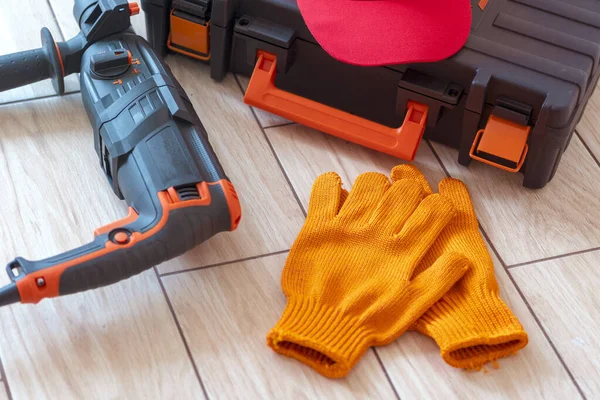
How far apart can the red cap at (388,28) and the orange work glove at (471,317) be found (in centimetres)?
28

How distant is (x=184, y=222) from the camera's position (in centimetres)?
110

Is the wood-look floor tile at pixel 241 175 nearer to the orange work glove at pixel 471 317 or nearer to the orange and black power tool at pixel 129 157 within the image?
the orange and black power tool at pixel 129 157

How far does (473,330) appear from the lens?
1129 millimetres

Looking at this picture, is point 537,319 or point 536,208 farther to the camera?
point 536,208

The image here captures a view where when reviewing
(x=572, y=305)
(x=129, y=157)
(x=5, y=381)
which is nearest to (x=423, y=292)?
(x=572, y=305)

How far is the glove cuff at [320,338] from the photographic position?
1089 millimetres

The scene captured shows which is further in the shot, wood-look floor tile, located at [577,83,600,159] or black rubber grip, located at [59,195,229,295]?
wood-look floor tile, located at [577,83,600,159]

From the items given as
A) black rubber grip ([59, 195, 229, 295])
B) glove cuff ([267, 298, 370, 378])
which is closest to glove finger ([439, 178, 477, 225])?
glove cuff ([267, 298, 370, 378])

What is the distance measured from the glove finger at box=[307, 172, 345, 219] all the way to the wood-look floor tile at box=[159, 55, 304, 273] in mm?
36

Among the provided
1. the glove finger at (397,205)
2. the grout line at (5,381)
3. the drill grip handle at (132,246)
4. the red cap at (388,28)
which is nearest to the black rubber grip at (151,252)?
the drill grip handle at (132,246)

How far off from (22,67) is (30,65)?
13mm

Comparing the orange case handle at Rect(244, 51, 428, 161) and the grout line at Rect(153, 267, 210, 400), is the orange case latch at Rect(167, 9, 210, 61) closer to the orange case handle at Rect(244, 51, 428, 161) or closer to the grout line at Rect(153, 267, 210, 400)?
the orange case handle at Rect(244, 51, 428, 161)

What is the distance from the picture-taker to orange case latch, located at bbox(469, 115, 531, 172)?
128 cm

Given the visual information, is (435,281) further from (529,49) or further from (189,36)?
(189,36)
